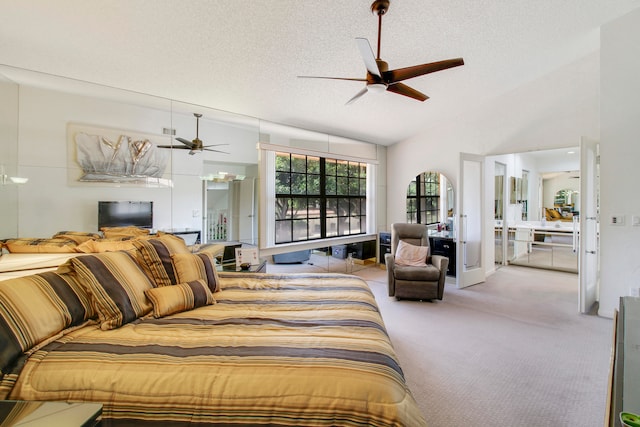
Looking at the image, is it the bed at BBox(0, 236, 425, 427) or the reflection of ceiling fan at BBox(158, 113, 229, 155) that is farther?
the reflection of ceiling fan at BBox(158, 113, 229, 155)

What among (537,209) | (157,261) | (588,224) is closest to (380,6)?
(157,261)

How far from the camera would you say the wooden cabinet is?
487 cm

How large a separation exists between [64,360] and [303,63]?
3.05 m

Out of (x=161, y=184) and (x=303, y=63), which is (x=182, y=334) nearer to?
(x=161, y=184)

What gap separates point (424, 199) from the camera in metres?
5.68

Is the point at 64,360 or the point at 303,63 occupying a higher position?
the point at 303,63

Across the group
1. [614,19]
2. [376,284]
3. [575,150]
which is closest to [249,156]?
[376,284]

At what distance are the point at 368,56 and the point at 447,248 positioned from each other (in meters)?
3.89

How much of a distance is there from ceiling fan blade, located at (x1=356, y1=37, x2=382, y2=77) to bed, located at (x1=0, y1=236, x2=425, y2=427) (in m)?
1.67

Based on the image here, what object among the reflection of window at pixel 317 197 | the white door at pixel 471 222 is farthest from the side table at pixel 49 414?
the white door at pixel 471 222

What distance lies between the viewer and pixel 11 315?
130cm

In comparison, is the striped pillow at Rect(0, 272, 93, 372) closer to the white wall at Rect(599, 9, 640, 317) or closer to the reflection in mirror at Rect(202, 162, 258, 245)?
the reflection in mirror at Rect(202, 162, 258, 245)

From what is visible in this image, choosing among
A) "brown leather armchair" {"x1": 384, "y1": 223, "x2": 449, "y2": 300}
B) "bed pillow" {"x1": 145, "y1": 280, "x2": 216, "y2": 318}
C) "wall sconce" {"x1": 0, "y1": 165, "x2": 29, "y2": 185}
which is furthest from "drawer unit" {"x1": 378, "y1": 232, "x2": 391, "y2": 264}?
"wall sconce" {"x1": 0, "y1": 165, "x2": 29, "y2": 185}

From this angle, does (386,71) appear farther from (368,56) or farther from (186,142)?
(186,142)
